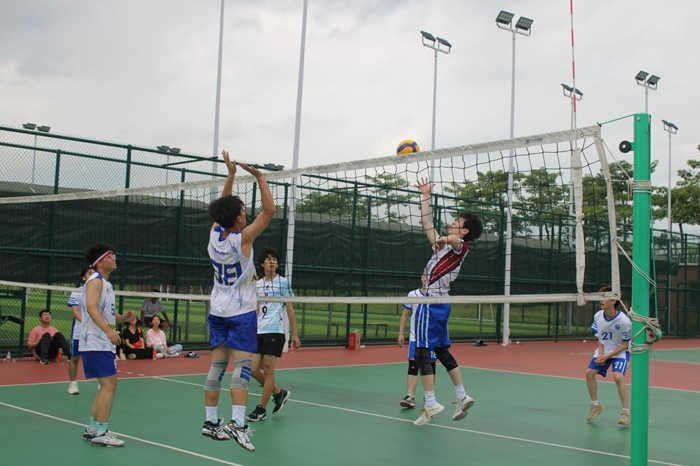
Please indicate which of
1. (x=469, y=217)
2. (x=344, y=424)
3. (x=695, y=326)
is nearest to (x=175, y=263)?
(x=344, y=424)

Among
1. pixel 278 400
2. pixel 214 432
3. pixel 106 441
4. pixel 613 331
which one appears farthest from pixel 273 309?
pixel 613 331

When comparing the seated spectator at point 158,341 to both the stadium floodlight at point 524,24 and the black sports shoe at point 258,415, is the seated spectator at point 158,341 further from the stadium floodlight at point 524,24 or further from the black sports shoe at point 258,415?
Result: the stadium floodlight at point 524,24

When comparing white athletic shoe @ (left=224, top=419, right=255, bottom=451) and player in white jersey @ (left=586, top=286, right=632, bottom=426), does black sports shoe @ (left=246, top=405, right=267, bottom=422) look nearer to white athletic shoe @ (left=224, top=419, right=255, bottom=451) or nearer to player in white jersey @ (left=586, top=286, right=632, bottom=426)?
white athletic shoe @ (left=224, top=419, right=255, bottom=451)

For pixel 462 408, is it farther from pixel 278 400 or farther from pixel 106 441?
pixel 106 441

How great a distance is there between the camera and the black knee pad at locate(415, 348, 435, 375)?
7.46 meters

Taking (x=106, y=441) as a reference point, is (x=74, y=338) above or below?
above

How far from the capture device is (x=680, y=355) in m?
19.3

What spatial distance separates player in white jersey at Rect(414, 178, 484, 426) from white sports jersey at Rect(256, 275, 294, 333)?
1474 mm

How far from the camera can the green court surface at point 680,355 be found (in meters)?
17.7

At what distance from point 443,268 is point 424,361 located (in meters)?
1.07

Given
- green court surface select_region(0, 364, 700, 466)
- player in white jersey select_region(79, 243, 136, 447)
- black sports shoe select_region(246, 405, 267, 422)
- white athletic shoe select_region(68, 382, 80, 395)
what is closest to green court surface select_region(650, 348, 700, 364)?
green court surface select_region(0, 364, 700, 466)

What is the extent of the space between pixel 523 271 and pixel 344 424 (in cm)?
A: 1585

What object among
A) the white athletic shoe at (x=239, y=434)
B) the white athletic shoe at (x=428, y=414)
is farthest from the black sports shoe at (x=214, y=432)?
the white athletic shoe at (x=428, y=414)

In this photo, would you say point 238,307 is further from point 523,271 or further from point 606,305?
point 523,271
